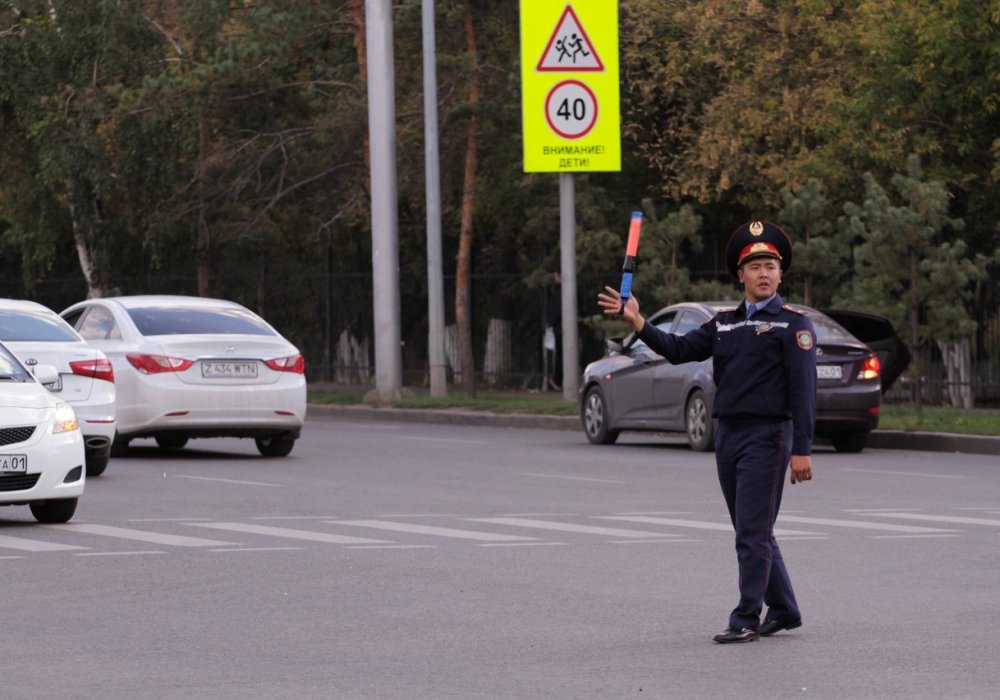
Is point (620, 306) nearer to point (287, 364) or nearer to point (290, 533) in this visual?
point (290, 533)

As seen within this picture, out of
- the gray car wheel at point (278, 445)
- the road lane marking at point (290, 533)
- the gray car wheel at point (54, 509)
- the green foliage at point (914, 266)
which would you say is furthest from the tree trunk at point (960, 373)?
the gray car wheel at point (54, 509)

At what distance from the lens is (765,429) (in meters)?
9.12

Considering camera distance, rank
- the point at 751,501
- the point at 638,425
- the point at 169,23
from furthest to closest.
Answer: the point at 169,23 < the point at 638,425 < the point at 751,501

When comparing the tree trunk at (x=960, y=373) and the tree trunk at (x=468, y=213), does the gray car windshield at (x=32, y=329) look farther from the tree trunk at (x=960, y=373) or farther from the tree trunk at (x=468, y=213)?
the tree trunk at (x=468, y=213)

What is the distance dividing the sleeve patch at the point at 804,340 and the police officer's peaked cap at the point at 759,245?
284mm

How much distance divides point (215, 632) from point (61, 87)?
1329 inches

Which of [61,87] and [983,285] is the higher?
[61,87]

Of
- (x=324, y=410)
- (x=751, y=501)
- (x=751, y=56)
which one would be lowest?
(x=324, y=410)

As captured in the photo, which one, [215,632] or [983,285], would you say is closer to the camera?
[215,632]

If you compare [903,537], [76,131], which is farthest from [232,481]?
[76,131]

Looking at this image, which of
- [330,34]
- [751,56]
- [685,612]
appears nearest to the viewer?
[685,612]

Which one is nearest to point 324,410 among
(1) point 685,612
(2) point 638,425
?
(2) point 638,425

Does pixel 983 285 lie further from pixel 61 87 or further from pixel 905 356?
pixel 61 87

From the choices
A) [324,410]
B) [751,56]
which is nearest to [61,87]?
[324,410]
